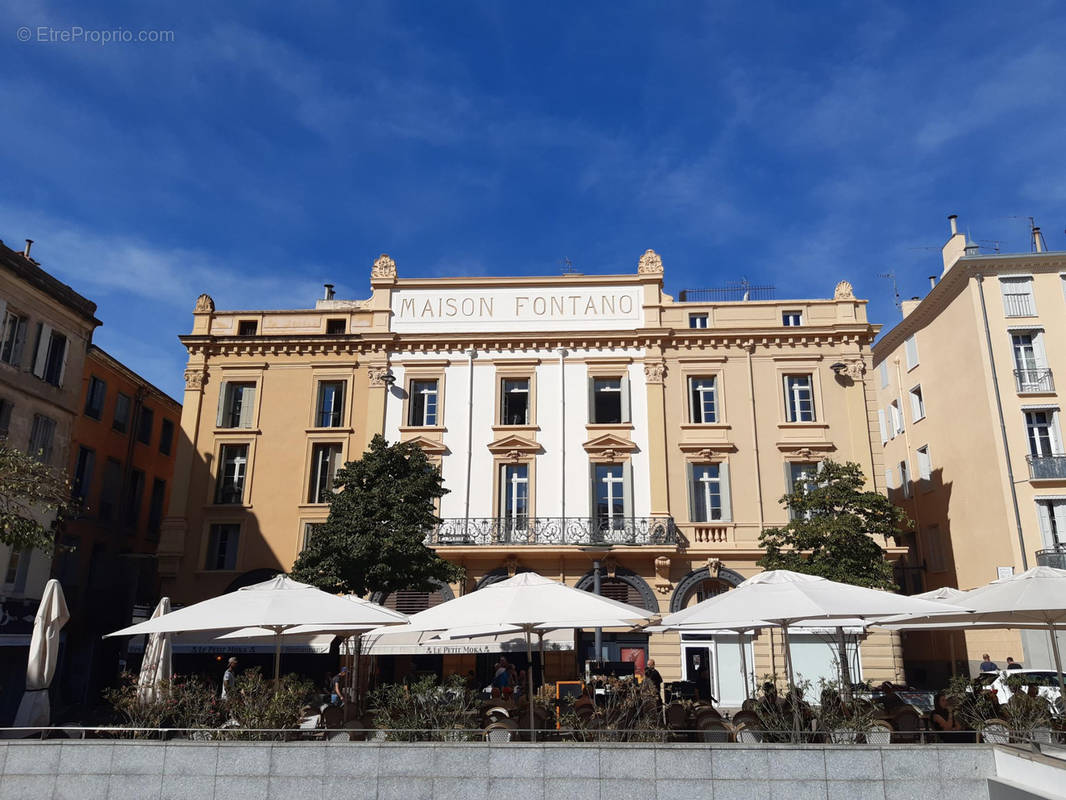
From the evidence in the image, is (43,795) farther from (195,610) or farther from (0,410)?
(0,410)

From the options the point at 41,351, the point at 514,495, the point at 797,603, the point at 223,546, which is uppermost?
the point at 41,351

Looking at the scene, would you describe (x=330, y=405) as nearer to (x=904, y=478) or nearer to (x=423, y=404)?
(x=423, y=404)

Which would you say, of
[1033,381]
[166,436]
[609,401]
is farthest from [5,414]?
[1033,381]

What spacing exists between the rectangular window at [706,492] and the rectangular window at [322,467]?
35.0 feet

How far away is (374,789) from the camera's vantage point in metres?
9.23

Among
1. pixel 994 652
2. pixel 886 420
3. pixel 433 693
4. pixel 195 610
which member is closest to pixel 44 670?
pixel 195 610

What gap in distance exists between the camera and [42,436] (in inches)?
931

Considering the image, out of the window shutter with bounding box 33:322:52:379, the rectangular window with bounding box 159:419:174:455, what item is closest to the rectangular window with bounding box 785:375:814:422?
the window shutter with bounding box 33:322:52:379

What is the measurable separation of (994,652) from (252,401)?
2349 cm

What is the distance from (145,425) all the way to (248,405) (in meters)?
7.11

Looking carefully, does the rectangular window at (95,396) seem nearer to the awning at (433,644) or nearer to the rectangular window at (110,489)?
the rectangular window at (110,489)

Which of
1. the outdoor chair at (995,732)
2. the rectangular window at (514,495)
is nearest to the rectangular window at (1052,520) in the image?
the rectangular window at (514,495)

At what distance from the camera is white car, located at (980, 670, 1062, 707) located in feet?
46.5

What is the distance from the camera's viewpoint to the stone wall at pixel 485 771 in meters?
9.12
